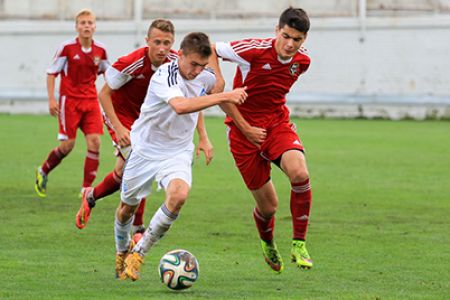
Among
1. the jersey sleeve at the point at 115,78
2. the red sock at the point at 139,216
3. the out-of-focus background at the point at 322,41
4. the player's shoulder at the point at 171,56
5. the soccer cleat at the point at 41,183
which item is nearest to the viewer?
the player's shoulder at the point at 171,56

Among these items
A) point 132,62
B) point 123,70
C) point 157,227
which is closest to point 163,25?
point 132,62

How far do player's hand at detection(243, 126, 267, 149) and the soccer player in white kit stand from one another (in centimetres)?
58

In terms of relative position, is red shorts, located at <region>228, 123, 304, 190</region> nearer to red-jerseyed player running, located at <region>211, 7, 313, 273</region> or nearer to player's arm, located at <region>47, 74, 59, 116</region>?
red-jerseyed player running, located at <region>211, 7, 313, 273</region>

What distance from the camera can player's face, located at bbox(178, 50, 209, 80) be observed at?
308 inches

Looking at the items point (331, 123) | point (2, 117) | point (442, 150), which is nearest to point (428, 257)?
point (442, 150)

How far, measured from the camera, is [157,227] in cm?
784

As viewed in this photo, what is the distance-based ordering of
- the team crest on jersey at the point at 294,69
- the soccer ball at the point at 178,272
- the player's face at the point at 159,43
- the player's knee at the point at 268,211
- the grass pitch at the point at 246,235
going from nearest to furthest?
the soccer ball at the point at 178,272, the grass pitch at the point at 246,235, the team crest on jersey at the point at 294,69, the player's knee at the point at 268,211, the player's face at the point at 159,43

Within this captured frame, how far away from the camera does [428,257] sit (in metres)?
9.41

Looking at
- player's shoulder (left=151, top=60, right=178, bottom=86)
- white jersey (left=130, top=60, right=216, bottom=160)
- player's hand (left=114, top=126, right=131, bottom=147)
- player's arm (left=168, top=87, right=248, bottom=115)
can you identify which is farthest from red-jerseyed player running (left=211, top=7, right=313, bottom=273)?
player's arm (left=168, top=87, right=248, bottom=115)

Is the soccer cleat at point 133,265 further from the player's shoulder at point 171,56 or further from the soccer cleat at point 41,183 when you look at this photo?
the soccer cleat at point 41,183

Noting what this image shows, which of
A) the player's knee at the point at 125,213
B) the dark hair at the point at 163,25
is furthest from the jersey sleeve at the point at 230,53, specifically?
the player's knee at the point at 125,213

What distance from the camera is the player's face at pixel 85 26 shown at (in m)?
13.5

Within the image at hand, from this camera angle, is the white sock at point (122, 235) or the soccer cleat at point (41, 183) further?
the soccer cleat at point (41, 183)

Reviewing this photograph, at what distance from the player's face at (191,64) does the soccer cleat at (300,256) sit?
5.64ft
